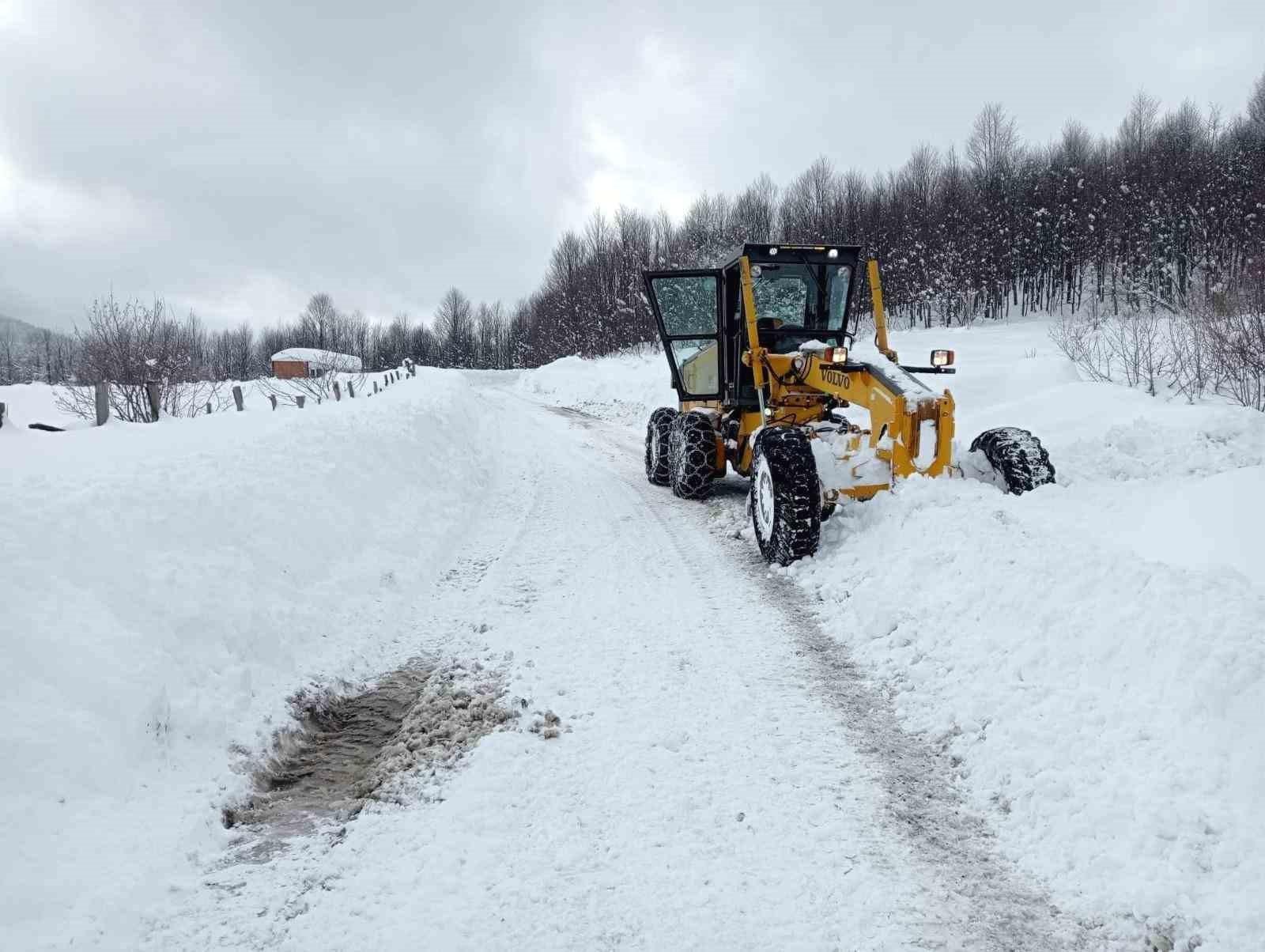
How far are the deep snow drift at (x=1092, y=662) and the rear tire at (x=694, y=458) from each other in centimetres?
293

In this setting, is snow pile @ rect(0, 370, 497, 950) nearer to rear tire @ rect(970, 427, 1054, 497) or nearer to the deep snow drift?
the deep snow drift

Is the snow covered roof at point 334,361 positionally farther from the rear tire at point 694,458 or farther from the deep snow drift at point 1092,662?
the deep snow drift at point 1092,662

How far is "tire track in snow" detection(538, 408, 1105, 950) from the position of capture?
242 centimetres

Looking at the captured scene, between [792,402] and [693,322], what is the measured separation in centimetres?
221

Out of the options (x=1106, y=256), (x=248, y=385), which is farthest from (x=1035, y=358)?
(x=1106, y=256)

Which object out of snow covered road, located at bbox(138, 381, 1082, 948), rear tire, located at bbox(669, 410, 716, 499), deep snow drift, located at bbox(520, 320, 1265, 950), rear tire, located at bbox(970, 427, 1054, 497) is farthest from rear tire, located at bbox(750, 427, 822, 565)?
rear tire, located at bbox(669, 410, 716, 499)

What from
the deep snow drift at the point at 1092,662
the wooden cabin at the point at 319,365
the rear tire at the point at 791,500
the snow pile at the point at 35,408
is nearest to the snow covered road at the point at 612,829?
the deep snow drift at the point at 1092,662

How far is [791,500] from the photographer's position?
605 centimetres

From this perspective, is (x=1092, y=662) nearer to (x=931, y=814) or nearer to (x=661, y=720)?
(x=931, y=814)

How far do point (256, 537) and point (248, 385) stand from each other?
27876mm

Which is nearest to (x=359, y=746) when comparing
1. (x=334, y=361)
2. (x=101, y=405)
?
(x=101, y=405)

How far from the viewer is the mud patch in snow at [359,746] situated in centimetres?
314

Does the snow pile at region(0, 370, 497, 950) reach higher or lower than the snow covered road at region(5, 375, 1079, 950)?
higher

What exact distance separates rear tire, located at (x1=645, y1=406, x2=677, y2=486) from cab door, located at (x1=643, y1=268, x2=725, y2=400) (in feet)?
1.47
